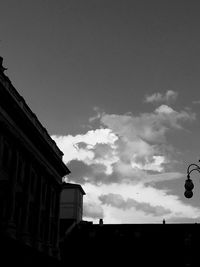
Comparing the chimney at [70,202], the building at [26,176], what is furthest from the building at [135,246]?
the building at [26,176]

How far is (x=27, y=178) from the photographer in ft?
128

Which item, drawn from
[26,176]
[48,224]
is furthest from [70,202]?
[26,176]

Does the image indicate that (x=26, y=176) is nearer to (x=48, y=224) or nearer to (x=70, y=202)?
(x=48, y=224)

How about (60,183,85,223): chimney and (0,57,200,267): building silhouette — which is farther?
(60,183,85,223): chimney

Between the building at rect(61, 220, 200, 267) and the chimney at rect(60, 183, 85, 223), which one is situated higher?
the chimney at rect(60, 183, 85, 223)

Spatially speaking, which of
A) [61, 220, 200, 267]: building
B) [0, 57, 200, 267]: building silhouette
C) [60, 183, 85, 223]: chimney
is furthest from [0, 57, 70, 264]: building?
[60, 183, 85, 223]: chimney

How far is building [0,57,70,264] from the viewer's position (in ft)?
Result: 110

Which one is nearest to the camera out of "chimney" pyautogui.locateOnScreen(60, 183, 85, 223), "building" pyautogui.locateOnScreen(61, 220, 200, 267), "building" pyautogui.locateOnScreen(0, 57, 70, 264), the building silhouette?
"building" pyautogui.locateOnScreen(0, 57, 70, 264)

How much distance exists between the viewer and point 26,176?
38969mm

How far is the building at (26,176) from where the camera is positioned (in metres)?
33.6

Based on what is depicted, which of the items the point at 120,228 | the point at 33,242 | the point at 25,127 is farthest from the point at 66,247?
the point at 25,127

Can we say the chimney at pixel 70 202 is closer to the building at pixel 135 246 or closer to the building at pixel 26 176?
the building at pixel 135 246

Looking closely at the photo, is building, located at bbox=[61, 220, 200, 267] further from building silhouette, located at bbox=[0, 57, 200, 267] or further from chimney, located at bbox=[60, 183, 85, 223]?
chimney, located at bbox=[60, 183, 85, 223]

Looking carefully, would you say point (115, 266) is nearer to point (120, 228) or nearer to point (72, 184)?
point (120, 228)
